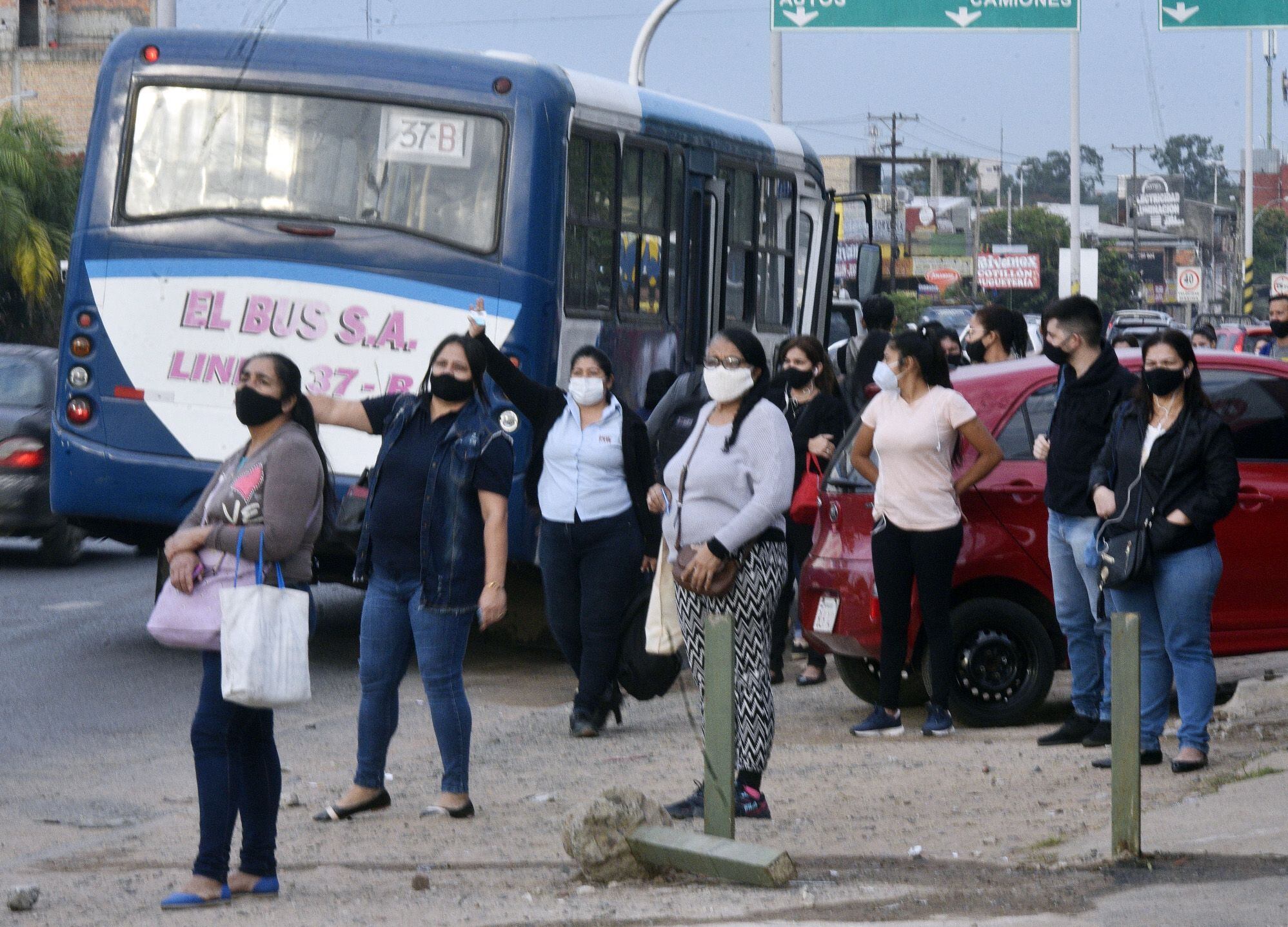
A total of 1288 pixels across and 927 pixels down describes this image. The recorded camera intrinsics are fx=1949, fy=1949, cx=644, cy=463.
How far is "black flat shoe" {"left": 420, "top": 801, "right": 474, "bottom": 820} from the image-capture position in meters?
6.93

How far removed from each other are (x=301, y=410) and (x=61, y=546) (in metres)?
9.50

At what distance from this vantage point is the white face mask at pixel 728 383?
6.73 meters

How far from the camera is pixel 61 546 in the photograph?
14703 millimetres

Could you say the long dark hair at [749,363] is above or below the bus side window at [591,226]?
below

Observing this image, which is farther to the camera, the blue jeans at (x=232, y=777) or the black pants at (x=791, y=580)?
the black pants at (x=791, y=580)

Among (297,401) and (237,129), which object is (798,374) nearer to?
(237,129)

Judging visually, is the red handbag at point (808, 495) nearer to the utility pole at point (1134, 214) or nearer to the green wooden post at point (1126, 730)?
the green wooden post at point (1126, 730)

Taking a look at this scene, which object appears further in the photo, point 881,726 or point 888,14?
point 888,14


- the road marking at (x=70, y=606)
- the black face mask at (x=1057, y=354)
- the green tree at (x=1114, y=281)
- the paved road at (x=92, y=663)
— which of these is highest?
the green tree at (x=1114, y=281)

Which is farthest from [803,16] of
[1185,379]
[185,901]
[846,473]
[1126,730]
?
[185,901]

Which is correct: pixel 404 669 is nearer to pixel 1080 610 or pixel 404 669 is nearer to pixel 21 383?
pixel 1080 610

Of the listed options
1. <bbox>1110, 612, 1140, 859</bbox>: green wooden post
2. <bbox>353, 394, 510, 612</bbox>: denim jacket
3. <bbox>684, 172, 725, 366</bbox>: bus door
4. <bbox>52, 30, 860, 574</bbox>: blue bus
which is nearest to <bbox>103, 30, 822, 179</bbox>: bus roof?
<bbox>52, 30, 860, 574</bbox>: blue bus

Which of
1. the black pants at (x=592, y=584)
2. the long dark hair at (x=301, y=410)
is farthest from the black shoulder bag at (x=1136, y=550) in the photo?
the long dark hair at (x=301, y=410)

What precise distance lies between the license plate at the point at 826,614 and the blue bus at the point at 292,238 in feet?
7.02
